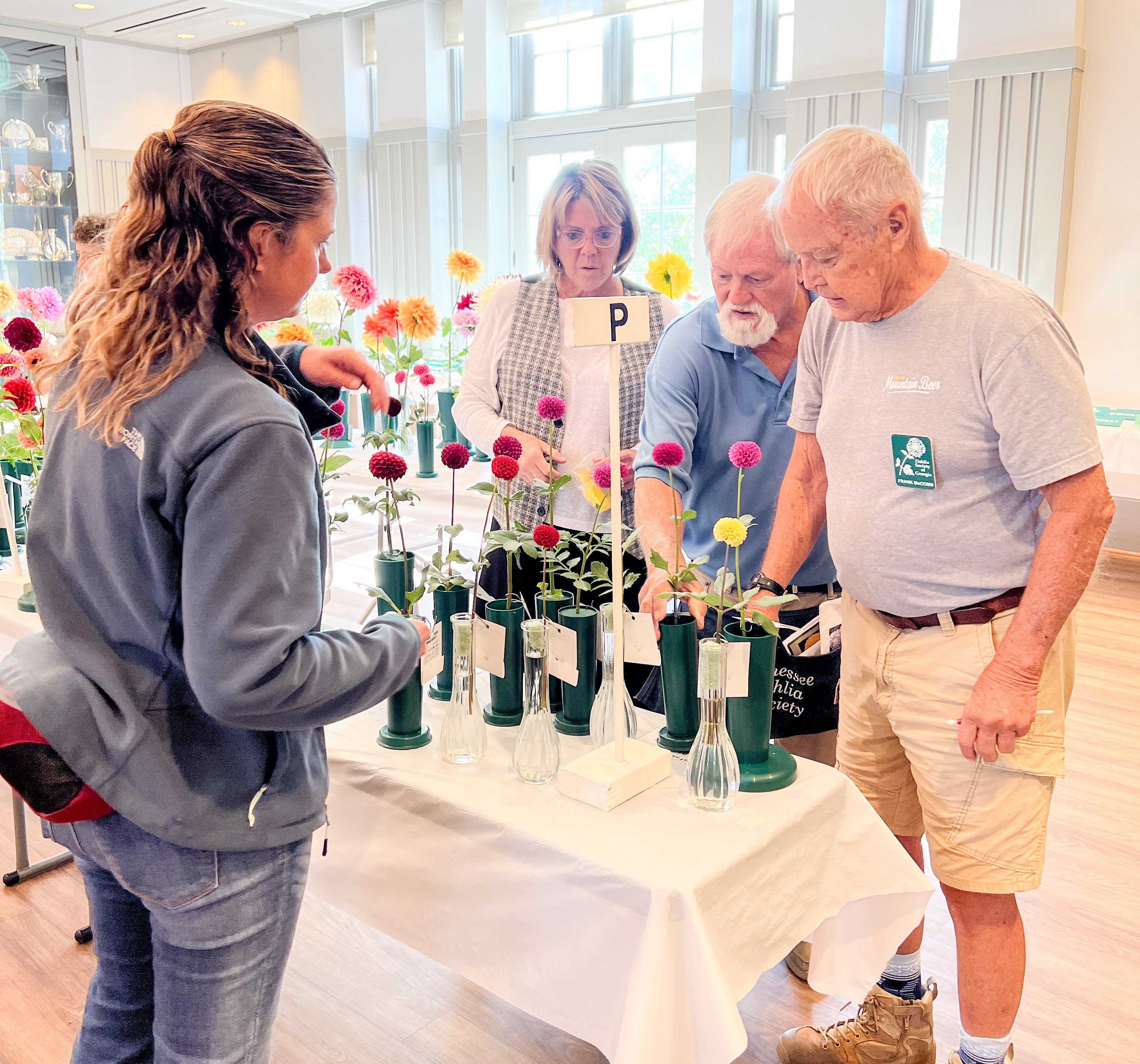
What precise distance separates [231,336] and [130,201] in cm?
16

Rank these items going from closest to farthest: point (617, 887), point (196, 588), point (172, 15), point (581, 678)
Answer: point (196, 588), point (617, 887), point (581, 678), point (172, 15)

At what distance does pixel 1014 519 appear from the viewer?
56.7 inches

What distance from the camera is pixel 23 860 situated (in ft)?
7.98

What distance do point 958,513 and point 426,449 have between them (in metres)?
2.26

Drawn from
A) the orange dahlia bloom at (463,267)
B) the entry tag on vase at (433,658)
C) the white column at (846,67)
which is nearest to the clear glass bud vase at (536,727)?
the entry tag on vase at (433,658)

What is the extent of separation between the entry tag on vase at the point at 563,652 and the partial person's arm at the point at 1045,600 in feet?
1.82

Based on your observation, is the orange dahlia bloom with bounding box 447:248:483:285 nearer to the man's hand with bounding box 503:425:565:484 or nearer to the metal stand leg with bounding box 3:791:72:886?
the man's hand with bounding box 503:425:565:484

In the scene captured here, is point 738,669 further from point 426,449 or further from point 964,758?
point 426,449

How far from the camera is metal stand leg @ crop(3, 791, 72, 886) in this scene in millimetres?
2395

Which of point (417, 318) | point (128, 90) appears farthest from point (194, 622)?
point (128, 90)

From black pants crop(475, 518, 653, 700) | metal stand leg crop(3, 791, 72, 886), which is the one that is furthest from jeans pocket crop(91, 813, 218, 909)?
metal stand leg crop(3, 791, 72, 886)

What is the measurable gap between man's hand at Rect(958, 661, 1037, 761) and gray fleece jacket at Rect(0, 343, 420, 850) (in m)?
0.81

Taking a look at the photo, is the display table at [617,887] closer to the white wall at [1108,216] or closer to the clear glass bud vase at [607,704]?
the clear glass bud vase at [607,704]

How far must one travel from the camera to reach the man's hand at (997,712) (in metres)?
1.40
